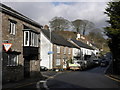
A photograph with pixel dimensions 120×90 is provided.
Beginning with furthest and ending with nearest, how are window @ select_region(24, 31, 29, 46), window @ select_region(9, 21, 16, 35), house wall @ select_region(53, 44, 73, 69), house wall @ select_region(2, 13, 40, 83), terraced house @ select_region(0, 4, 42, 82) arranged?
house wall @ select_region(53, 44, 73, 69) → window @ select_region(24, 31, 29, 46) → window @ select_region(9, 21, 16, 35) → terraced house @ select_region(0, 4, 42, 82) → house wall @ select_region(2, 13, 40, 83)

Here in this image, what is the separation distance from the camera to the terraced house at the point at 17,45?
18.8 m

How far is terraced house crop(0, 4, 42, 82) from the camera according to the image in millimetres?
18788

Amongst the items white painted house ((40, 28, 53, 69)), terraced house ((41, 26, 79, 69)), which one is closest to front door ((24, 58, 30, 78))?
terraced house ((41, 26, 79, 69))

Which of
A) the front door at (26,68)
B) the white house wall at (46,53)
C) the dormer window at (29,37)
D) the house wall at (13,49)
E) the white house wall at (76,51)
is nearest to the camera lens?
the house wall at (13,49)

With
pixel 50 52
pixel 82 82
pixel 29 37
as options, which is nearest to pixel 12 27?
pixel 29 37

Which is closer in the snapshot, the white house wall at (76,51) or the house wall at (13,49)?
the house wall at (13,49)

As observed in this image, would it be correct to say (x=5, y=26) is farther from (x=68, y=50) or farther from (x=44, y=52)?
(x=68, y=50)

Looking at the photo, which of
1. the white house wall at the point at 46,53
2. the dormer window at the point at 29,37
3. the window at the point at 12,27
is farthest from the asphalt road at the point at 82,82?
the white house wall at the point at 46,53

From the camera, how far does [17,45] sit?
21.3 meters

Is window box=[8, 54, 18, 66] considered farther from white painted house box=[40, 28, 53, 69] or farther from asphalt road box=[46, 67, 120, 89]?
white painted house box=[40, 28, 53, 69]

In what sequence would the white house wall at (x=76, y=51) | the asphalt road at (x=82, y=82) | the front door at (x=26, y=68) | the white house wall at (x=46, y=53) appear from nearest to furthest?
the asphalt road at (x=82, y=82)
the front door at (x=26, y=68)
the white house wall at (x=46, y=53)
the white house wall at (x=76, y=51)

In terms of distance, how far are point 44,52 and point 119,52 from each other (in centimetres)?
2035

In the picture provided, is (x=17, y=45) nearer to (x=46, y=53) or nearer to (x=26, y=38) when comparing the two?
(x=26, y=38)

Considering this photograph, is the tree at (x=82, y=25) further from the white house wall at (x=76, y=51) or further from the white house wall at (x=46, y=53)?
the white house wall at (x=46, y=53)
